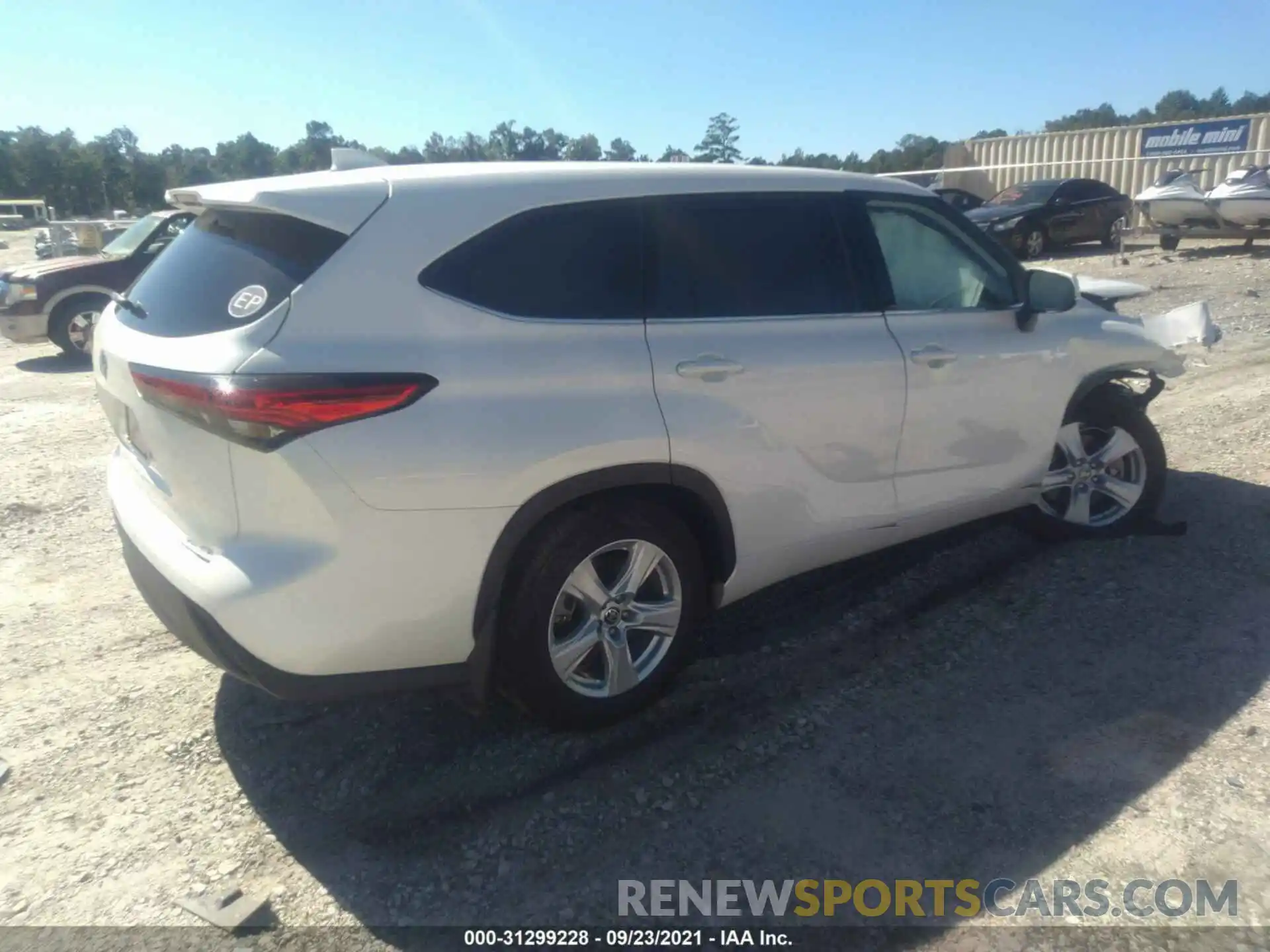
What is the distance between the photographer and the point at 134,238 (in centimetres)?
1177

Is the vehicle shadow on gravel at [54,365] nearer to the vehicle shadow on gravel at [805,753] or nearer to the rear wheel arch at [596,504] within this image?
the vehicle shadow on gravel at [805,753]

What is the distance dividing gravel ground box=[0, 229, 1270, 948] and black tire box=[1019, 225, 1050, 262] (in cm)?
1492

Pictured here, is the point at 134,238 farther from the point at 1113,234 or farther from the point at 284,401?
the point at 1113,234

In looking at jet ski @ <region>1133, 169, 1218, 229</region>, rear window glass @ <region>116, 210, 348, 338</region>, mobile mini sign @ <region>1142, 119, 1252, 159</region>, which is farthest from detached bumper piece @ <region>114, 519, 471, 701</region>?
mobile mini sign @ <region>1142, 119, 1252, 159</region>

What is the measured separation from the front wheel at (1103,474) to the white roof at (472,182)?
1717 mm

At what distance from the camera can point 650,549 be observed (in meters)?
3.32

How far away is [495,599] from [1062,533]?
3176 millimetres

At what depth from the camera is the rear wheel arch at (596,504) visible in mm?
2973

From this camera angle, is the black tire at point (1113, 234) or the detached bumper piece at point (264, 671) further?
the black tire at point (1113, 234)

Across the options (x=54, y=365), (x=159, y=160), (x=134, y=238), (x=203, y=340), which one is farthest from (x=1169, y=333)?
(x=159, y=160)

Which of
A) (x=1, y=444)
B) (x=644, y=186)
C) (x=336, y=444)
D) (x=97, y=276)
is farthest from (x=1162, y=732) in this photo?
(x=97, y=276)

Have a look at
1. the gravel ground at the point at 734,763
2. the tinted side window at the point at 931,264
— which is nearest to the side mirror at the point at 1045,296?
the tinted side window at the point at 931,264

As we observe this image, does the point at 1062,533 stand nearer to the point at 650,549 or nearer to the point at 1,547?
the point at 650,549

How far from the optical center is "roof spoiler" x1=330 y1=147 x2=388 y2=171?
137 inches
